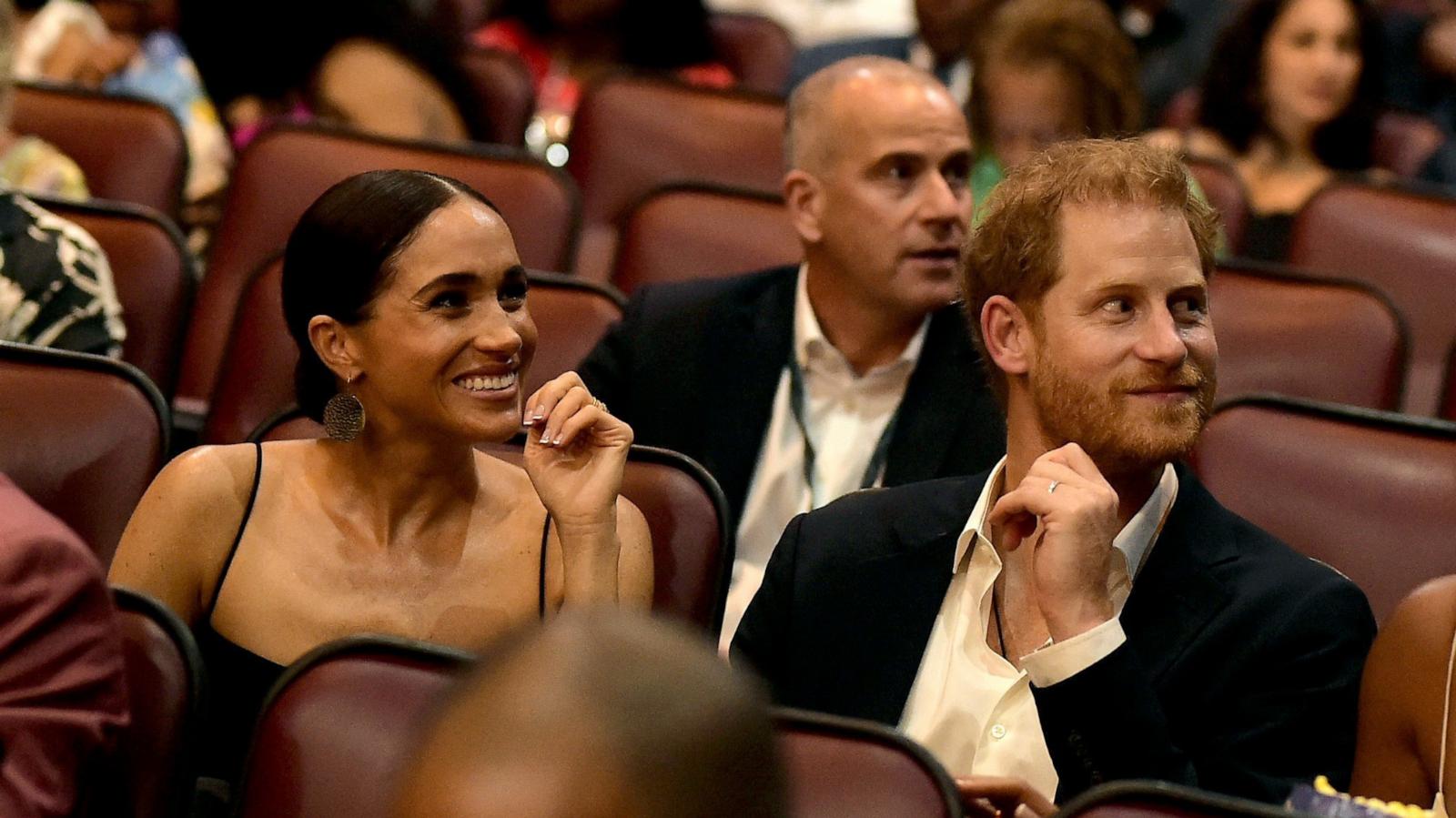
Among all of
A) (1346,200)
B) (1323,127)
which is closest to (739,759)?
(1346,200)

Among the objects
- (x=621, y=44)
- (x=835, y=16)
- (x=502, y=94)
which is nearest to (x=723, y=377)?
(x=502, y=94)

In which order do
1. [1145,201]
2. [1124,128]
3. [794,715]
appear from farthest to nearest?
[1124,128] < [1145,201] < [794,715]

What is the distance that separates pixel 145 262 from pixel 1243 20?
2.38 meters

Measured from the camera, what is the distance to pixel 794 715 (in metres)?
1.57

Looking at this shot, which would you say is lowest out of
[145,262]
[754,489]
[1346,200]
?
[754,489]

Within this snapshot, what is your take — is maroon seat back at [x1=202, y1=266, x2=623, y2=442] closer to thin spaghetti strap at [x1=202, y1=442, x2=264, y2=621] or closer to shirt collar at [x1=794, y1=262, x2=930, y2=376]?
shirt collar at [x1=794, y1=262, x2=930, y2=376]

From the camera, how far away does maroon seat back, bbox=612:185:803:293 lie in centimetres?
316

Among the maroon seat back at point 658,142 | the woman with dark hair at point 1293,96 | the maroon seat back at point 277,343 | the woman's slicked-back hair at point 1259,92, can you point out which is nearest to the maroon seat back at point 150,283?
the maroon seat back at point 277,343

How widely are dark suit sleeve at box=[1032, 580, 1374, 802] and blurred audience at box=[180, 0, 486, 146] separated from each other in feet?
7.64

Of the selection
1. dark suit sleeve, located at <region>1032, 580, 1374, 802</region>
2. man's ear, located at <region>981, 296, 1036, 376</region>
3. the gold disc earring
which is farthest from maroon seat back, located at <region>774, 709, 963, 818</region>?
the gold disc earring

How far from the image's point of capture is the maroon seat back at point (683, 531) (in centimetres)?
213

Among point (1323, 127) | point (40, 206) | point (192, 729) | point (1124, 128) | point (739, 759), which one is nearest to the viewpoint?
point (739, 759)

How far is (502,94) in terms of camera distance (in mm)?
4125

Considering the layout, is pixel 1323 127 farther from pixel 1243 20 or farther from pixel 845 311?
pixel 845 311
